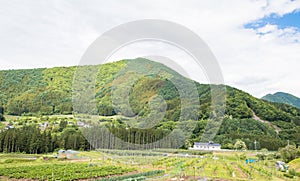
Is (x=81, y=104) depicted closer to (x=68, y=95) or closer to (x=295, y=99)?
(x=68, y=95)

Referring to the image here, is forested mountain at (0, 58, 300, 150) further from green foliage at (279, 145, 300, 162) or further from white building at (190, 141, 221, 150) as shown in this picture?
green foliage at (279, 145, 300, 162)

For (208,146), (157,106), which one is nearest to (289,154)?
(208,146)

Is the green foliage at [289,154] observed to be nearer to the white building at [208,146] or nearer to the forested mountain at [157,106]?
the forested mountain at [157,106]

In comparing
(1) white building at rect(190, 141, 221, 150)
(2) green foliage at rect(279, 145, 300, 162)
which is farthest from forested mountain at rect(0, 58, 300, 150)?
(2) green foliage at rect(279, 145, 300, 162)

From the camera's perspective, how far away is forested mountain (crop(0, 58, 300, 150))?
4403cm

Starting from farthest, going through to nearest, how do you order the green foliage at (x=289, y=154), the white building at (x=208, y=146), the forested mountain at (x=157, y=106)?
the forested mountain at (x=157, y=106)
the white building at (x=208, y=146)
the green foliage at (x=289, y=154)

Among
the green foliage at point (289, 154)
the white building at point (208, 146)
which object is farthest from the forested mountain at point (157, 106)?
the green foliage at point (289, 154)

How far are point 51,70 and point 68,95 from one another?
33.1 metres

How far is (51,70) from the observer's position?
11856 centimetres

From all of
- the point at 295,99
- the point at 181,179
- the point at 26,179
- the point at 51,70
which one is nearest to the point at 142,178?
the point at 181,179

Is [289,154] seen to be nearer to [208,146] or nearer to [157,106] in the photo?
[208,146]

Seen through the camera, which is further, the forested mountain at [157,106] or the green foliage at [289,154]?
the forested mountain at [157,106]

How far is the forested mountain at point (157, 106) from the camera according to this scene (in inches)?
1734

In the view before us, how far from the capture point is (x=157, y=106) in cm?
5009
